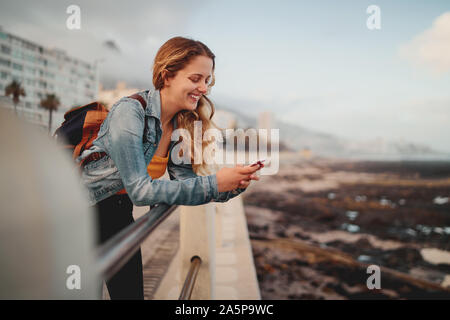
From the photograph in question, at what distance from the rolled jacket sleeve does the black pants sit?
259mm

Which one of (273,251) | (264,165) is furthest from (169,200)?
(273,251)

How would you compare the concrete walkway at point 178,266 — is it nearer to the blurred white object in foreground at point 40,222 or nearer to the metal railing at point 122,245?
the metal railing at point 122,245

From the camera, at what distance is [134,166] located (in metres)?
0.75

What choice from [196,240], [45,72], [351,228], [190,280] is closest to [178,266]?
[196,240]

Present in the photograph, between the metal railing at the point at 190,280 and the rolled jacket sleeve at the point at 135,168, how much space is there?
1.70ft

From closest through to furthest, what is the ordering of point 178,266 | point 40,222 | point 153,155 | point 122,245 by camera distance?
point 40,222 < point 122,245 < point 153,155 < point 178,266

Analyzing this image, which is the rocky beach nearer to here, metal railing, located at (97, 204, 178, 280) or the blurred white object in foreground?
metal railing, located at (97, 204, 178, 280)

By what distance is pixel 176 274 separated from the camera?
297 cm

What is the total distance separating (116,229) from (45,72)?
4463 cm

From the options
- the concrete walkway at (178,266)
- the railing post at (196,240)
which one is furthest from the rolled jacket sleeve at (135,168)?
the concrete walkway at (178,266)

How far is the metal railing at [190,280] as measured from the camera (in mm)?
1111

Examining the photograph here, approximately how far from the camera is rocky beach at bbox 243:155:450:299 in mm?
9352

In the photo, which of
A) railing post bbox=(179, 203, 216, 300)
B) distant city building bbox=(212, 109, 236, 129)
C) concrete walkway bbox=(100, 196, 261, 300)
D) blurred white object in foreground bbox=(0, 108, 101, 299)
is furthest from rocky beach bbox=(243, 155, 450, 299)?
blurred white object in foreground bbox=(0, 108, 101, 299)

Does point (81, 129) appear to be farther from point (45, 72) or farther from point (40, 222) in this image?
point (45, 72)
